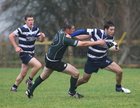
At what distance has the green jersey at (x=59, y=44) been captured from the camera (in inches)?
485

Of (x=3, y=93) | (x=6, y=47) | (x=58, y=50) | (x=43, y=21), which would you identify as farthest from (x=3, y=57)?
(x=58, y=50)

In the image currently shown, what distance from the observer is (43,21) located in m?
38.4

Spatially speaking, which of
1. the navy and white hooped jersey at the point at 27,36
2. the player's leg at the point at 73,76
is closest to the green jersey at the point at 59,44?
the player's leg at the point at 73,76

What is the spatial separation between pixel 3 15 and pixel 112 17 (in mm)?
8349

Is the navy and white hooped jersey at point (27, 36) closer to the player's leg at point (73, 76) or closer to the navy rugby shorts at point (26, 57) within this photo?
the navy rugby shorts at point (26, 57)

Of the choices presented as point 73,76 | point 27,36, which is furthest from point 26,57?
point 73,76

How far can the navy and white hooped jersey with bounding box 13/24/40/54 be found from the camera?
1509 centimetres

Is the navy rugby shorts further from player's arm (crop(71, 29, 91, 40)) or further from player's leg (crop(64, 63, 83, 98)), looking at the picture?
player's arm (crop(71, 29, 91, 40))

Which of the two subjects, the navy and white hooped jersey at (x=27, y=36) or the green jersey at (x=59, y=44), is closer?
the green jersey at (x=59, y=44)

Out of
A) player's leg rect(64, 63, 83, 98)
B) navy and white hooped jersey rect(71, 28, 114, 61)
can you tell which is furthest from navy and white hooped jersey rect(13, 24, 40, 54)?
player's leg rect(64, 63, 83, 98)

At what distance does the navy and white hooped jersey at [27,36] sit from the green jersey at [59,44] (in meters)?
2.48

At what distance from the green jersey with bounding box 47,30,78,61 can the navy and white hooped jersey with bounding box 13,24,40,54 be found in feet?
8.13

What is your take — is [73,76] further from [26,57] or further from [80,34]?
[26,57]

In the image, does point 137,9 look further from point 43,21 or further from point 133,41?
point 43,21
